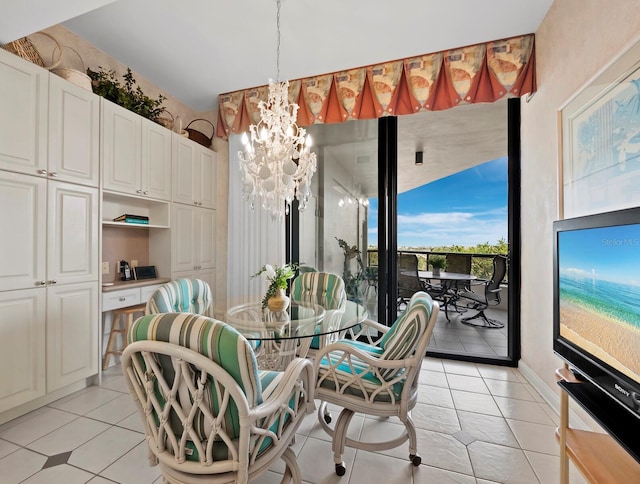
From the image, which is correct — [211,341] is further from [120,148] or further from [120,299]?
[120,148]

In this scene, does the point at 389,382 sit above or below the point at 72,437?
above

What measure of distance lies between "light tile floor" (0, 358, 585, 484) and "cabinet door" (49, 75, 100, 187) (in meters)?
1.70

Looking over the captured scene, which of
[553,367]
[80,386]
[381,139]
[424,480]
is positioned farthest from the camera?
[381,139]

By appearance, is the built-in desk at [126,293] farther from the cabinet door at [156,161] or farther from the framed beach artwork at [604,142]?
the framed beach artwork at [604,142]

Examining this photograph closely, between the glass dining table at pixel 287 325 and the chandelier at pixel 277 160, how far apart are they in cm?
79

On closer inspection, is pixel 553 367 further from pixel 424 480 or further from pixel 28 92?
pixel 28 92

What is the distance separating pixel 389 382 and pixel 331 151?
8.95 feet

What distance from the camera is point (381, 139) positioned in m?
3.15

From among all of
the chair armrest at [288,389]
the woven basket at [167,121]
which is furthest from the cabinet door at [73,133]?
the chair armrest at [288,389]

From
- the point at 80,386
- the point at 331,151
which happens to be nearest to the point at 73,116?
the point at 80,386

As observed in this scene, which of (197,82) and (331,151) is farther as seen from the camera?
(331,151)

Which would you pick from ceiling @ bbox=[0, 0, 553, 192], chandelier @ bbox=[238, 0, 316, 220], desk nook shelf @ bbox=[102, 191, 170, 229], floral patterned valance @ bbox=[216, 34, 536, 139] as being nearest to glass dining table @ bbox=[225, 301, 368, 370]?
chandelier @ bbox=[238, 0, 316, 220]

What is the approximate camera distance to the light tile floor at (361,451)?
1453 mm

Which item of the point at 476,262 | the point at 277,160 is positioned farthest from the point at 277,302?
the point at 476,262
